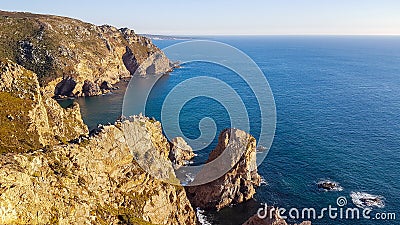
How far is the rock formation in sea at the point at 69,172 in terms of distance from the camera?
3253 cm

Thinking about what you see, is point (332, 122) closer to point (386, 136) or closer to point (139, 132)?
point (386, 136)

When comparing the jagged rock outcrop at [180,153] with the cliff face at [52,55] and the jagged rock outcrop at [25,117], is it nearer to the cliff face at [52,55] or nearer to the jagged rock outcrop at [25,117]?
the jagged rock outcrop at [25,117]

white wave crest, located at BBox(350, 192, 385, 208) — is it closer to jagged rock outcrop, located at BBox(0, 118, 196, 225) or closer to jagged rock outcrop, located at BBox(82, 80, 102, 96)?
jagged rock outcrop, located at BBox(0, 118, 196, 225)

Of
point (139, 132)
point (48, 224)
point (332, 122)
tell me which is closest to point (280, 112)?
point (332, 122)

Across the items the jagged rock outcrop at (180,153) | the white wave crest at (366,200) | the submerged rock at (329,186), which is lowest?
the white wave crest at (366,200)

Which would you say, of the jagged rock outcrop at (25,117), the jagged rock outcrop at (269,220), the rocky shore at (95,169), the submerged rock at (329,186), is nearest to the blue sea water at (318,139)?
the submerged rock at (329,186)

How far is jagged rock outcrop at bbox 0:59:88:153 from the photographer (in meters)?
55.8

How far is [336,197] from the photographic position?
77.8 meters

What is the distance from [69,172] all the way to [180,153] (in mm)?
54800

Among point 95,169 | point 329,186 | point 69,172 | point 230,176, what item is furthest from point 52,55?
point 329,186

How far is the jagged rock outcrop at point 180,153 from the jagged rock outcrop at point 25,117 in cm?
2651

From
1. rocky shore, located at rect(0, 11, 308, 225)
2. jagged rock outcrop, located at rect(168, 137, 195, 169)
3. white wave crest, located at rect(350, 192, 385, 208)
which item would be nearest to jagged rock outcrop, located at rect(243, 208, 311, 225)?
rocky shore, located at rect(0, 11, 308, 225)

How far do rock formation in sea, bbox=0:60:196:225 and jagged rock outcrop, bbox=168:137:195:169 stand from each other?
15.7m

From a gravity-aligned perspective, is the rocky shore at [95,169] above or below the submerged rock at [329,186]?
above
